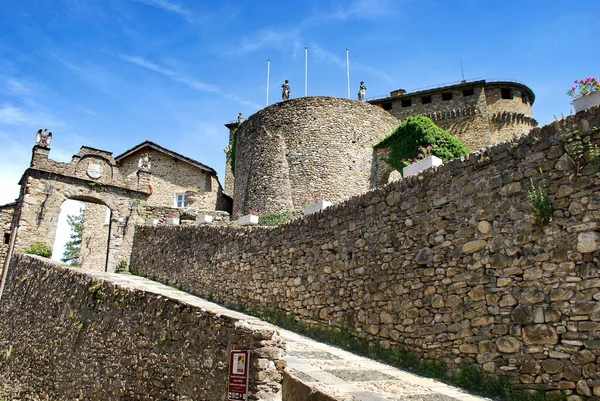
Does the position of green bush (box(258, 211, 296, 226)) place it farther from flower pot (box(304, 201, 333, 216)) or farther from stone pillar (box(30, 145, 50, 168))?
flower pot (box(304, 201, 333, 216))

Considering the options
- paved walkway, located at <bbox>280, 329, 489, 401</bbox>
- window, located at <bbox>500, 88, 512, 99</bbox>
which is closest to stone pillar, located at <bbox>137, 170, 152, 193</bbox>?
paved walkway, located at <bbox>280, 329, 489, 401</bbox>

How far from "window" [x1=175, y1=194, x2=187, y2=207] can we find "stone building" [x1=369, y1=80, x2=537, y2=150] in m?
16.5

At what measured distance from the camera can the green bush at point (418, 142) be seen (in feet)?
58.4

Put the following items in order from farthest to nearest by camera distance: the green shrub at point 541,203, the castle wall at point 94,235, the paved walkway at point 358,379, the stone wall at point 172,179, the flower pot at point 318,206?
the stone wall at point 172,179, the castle wall at point 94,235, the flower pot at point 318,206, the green shrub at point 541,203, the paved walkway at point 358,379

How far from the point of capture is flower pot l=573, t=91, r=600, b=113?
5.16 m

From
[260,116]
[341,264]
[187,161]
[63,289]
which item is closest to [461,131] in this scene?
[260,116]

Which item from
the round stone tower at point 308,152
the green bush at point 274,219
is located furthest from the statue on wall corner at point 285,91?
the green bush at point 274,219

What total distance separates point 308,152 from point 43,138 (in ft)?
34.5

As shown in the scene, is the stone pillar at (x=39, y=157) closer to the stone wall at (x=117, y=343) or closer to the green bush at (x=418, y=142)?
the stone wall at (x=117, y=343)

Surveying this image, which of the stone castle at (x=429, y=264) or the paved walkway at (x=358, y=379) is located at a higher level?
the stone castle at (x=429, y=264)

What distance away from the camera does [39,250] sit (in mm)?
14312

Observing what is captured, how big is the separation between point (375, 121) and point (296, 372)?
17.8 metres

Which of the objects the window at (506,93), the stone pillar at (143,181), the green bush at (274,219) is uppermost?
the window at (506,93)

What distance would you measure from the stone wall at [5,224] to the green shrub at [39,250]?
3.71 feet
